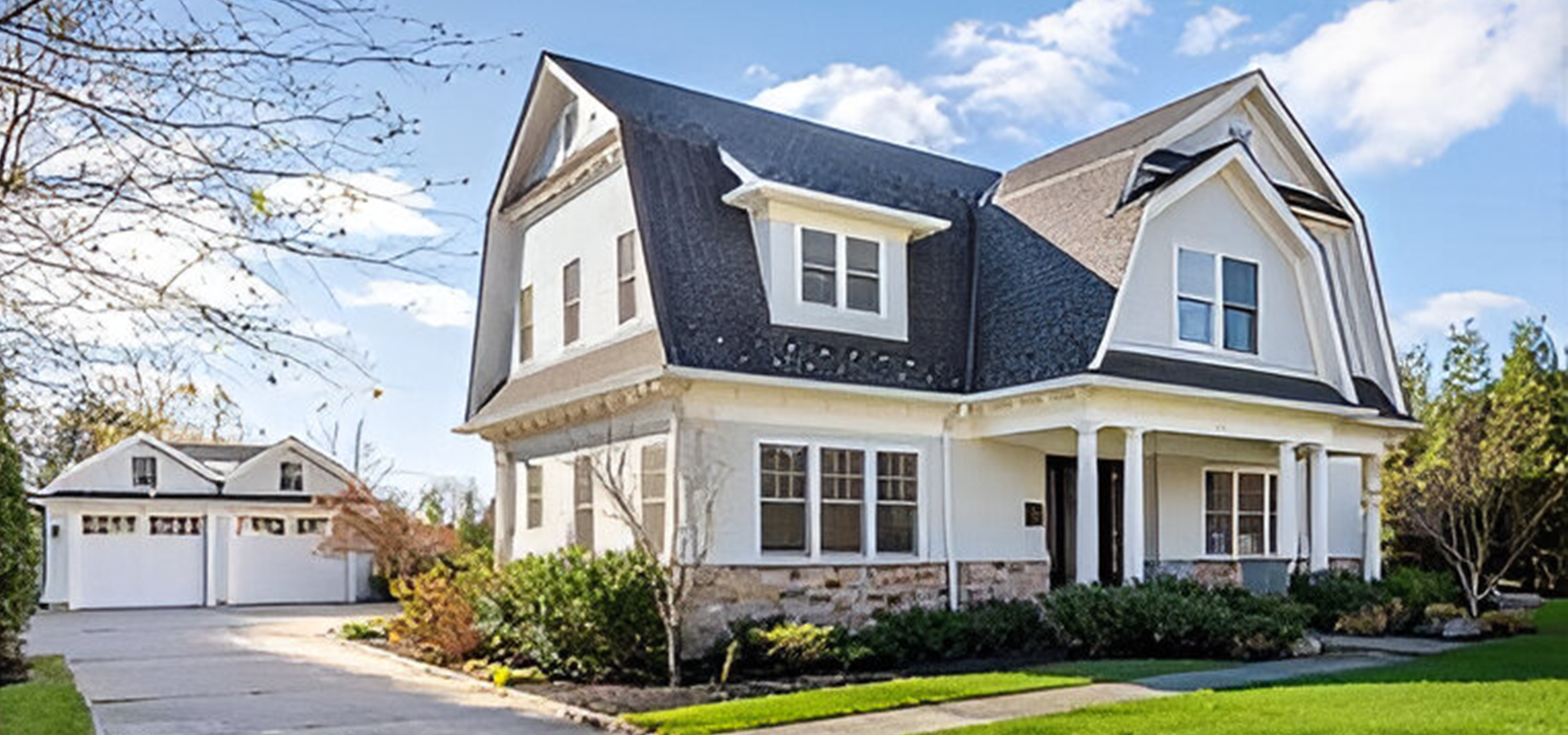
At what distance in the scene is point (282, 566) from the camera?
106ft

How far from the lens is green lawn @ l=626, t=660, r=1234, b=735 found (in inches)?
410

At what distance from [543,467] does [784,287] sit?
4.65m

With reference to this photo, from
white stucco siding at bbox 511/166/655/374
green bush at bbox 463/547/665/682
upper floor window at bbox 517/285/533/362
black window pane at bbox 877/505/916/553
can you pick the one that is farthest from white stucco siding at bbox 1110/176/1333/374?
upper floor window at bbox 517/285/533/362

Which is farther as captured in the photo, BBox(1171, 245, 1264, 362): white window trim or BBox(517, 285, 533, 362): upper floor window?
BBox(517, 285, 533, 362): upper floor window

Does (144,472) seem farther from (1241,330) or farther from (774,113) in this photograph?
(1241,330)

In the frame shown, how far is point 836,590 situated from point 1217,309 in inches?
256

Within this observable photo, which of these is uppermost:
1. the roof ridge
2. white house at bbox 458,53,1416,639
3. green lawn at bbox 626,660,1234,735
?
the roof ridge

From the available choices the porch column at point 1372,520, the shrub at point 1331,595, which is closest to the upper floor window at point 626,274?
the shrub at point 1331,595

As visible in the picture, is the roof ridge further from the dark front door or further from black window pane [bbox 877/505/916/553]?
black window pane [bbox 877/505/916/553]

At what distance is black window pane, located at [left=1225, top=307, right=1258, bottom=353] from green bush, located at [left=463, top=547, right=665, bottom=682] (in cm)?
864

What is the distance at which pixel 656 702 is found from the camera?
11.6 metres

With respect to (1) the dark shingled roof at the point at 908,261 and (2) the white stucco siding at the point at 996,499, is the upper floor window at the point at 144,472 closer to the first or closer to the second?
(1) the dark shingled roof at the point at 908,261

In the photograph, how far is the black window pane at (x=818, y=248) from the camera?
15.7m

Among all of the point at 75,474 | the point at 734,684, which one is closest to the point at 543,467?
the point at 734,684
